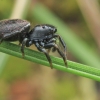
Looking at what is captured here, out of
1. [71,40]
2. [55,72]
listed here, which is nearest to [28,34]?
[71,40]

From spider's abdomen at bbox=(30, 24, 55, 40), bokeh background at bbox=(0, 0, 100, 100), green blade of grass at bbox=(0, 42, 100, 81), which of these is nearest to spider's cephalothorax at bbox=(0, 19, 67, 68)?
spider's abdomen at bbox=(30, 24, 55, 40)

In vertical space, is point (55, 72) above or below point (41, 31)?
below

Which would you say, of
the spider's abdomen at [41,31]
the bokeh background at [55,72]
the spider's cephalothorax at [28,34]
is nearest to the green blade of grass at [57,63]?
the spider's cephalothorax at [28,34]

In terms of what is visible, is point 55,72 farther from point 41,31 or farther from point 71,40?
point 41,31

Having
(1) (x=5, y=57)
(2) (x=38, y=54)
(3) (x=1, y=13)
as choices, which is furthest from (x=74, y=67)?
(3) (x=1, y=13)

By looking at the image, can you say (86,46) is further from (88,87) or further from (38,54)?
(38,54)

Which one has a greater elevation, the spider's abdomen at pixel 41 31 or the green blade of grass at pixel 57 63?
the green blade of grass at pixel 57 63

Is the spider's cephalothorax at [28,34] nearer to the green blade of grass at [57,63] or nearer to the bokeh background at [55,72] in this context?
the green blade of grass at [57,63]

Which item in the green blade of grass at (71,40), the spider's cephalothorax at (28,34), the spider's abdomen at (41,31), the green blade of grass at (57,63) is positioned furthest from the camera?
the green blade of grass at (71,40)
